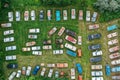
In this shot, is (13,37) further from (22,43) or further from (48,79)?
(48,79)

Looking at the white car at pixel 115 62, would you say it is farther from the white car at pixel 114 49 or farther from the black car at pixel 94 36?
the black car at pixel 94 36

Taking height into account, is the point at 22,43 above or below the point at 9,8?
below

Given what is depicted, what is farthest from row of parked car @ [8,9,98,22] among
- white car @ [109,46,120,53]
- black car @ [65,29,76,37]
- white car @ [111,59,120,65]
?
white car @ [111,59,120,65]

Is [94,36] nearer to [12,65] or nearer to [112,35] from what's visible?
[112,35]

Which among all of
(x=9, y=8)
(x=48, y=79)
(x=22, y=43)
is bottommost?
(x=48, y=79)

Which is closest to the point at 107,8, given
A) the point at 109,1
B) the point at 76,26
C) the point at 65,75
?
the point at 109,1

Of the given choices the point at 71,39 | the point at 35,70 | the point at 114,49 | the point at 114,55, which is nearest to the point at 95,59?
the point at 114,55

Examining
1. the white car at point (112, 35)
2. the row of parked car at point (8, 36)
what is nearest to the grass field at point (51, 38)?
the row of parked car at point (8, 36)
